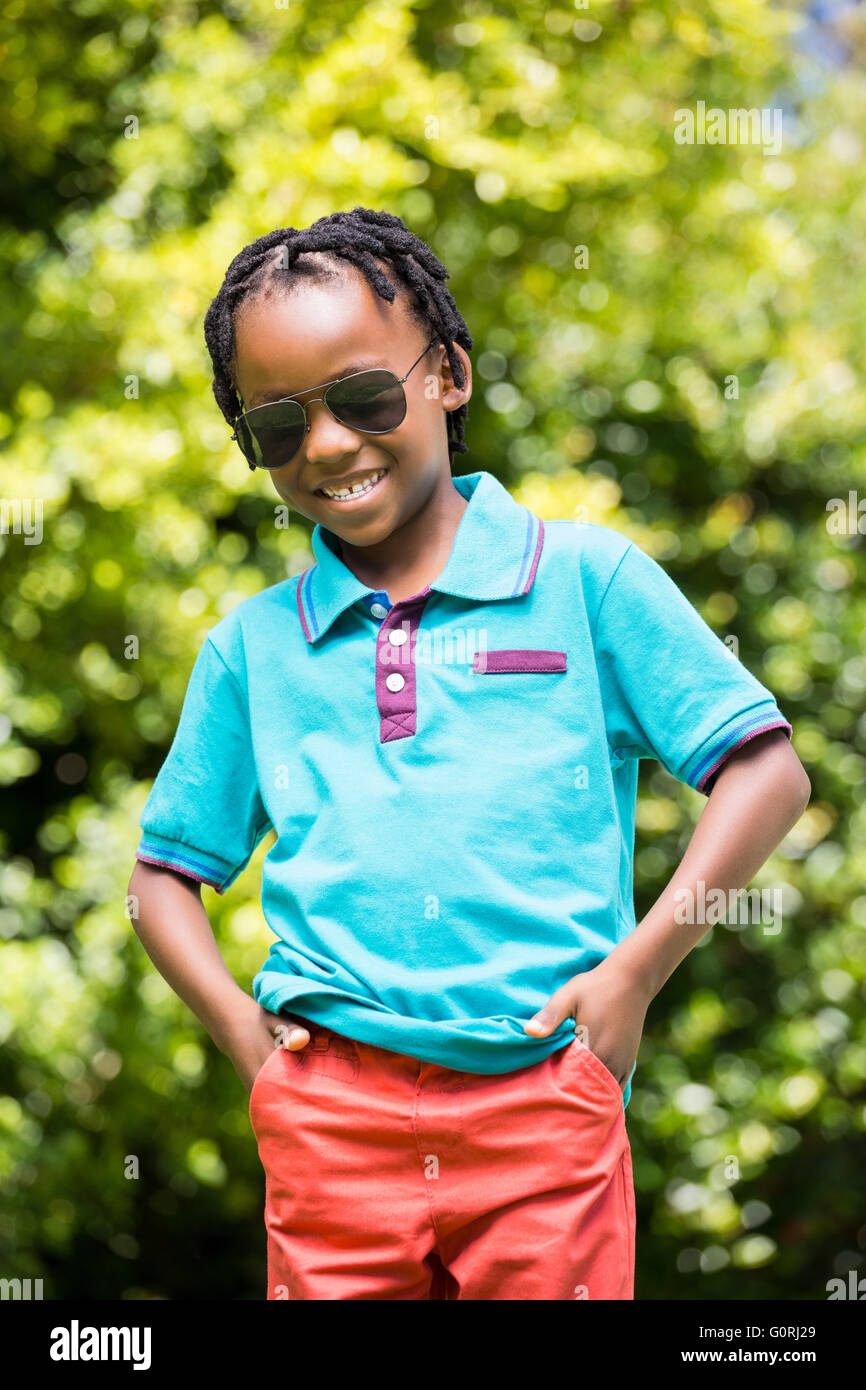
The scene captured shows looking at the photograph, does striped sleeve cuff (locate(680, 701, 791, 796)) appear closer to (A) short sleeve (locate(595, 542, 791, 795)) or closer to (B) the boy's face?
(A) short sleeve (locate(595, 542, 791, 795))

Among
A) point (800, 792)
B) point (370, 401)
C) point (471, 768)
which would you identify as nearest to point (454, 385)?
point (370, 401)

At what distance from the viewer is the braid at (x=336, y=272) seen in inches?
67.2

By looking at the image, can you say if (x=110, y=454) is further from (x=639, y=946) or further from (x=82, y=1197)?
(x=639, y=946)

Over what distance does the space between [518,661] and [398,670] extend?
0.46ft

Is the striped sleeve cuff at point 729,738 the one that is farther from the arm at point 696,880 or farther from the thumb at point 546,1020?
the thumb at point 546,1020

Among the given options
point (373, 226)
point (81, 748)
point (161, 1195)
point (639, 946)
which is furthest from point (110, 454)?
point (639, 946)

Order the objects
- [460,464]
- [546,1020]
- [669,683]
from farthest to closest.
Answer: [460,464]
[669,683]
[546,1020]

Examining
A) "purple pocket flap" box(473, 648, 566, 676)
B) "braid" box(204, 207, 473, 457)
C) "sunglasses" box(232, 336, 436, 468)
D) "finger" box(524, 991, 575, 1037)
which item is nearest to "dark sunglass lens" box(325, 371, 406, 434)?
"sunglasses" box(232, 336, 436, 468)

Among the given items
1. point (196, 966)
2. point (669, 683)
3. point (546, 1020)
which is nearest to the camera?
point (546, 1020)

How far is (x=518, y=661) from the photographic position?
5.36 feet

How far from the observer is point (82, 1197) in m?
3.71

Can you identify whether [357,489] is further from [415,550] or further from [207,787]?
[207,787]

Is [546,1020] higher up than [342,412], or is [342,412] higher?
A: [342,412]

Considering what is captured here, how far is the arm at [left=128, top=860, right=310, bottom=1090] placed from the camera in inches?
66.1
